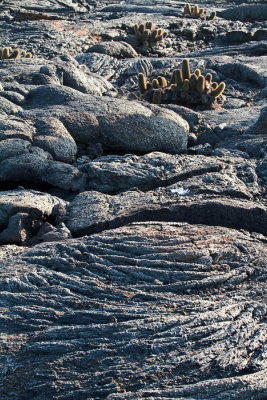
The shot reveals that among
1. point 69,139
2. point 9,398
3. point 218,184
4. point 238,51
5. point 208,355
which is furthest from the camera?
point 238,51

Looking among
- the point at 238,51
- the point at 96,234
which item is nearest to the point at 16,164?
the point at 96,234

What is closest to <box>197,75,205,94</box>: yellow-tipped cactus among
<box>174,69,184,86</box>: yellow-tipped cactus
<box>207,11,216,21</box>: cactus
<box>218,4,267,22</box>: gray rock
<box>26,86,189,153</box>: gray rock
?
<box>174,69,184,86</box>: yellow-tipped cactus

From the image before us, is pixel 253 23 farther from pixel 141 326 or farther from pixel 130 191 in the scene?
pixel 141 326

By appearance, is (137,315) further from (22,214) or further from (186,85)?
(186,85)

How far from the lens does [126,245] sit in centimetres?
552

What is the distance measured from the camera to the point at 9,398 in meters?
4.03

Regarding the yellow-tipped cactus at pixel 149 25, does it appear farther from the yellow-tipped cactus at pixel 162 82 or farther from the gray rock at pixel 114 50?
the yellow-tipped cactus at pixel 162 82

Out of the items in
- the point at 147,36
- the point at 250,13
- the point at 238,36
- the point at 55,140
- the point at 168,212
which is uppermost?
the point at 250,13

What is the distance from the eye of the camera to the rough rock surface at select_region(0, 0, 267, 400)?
4.25 metres

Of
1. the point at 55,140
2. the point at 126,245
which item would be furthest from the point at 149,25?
the point at 126,245

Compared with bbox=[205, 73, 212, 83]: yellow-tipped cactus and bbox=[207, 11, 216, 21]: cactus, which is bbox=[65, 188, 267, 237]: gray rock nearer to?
bbox=[205, 73, 212, 83]: yellow-tipped cactus

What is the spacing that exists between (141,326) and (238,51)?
1488 centimetres

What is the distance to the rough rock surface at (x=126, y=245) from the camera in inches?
167

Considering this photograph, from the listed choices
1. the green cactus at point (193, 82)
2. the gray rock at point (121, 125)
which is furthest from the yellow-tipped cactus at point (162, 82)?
the gray rock at point (121, 125)
